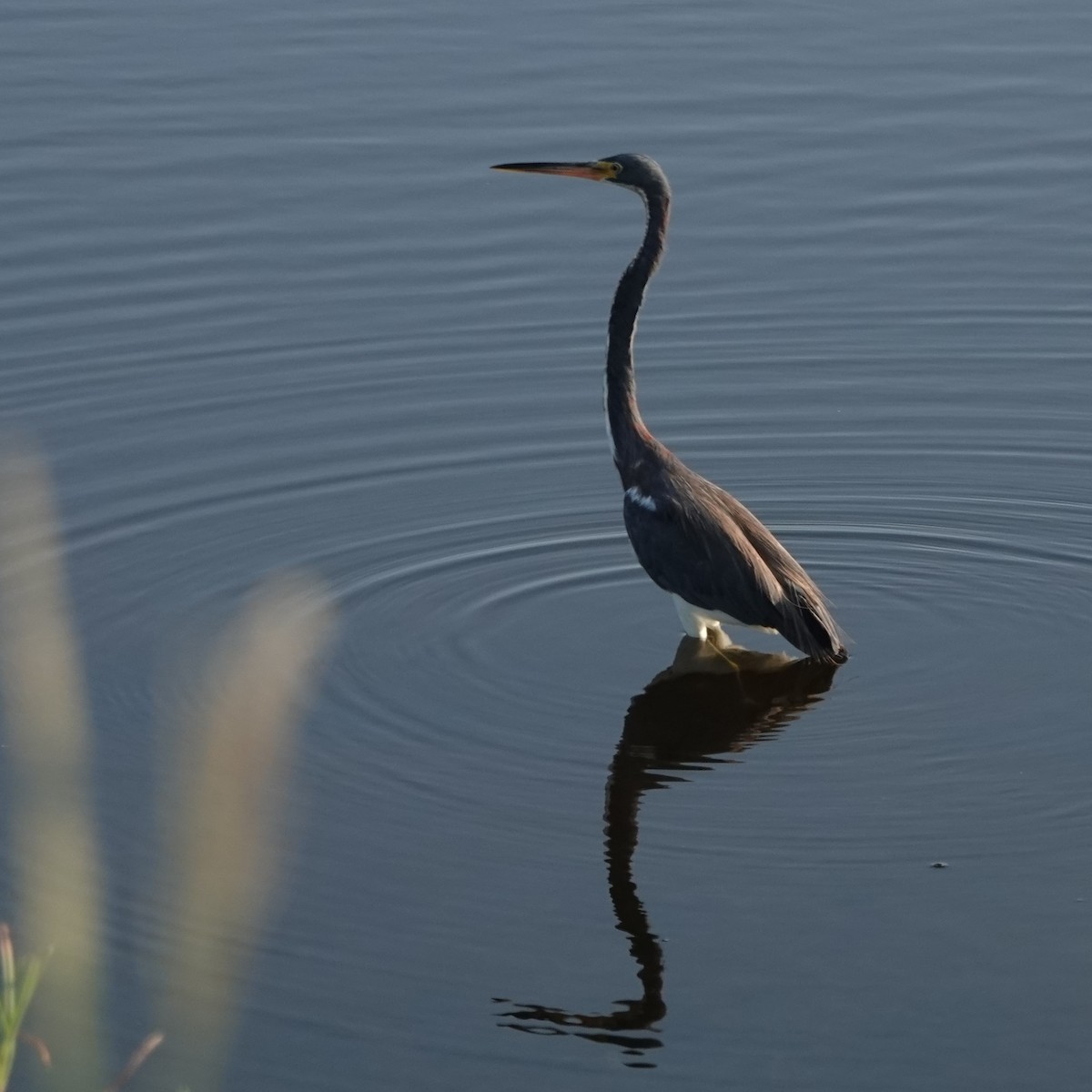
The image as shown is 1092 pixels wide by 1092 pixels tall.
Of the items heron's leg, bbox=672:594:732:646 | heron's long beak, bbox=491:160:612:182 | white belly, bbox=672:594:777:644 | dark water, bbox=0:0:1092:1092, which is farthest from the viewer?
heron's long beak, bbox=491:160:612:182

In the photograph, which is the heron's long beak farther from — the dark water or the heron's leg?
the heron's leg

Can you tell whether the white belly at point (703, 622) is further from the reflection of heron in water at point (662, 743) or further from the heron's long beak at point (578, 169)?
the heron's long beak at point (578, 169)

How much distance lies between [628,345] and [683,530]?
1151 millimetres

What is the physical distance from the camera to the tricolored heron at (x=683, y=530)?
32.6 feet

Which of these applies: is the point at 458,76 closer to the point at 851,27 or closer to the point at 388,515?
the point at 851,27

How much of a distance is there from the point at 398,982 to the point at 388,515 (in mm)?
4747

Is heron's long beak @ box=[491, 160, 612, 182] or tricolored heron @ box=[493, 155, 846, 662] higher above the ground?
heron's long beak @ box=[491, 160, 612, 182]

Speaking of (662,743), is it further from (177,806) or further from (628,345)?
(628,345)

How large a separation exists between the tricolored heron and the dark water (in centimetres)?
33

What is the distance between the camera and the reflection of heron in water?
23.0 feet

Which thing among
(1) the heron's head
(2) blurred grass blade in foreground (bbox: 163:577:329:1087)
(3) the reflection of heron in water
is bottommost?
(3) the reflection of heron in water

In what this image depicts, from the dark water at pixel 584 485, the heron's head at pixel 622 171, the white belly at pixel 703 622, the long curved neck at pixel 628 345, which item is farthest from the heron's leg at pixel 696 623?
the heron's head at pixel 622 171

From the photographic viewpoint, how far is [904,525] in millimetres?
11492

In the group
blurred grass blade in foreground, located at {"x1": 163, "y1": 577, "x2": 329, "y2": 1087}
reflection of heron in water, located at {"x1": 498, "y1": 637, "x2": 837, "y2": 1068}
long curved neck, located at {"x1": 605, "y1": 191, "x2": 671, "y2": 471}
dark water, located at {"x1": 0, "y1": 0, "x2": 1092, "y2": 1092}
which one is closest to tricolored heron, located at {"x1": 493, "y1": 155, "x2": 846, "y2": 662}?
long curved neck, located at {"x1": 605, "y1": 191, "x2": 671, "y2": 471}
